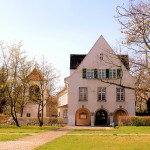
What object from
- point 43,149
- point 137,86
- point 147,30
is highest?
point 147,30

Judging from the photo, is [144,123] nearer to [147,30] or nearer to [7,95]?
[7,95]

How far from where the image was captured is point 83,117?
51.9 metres

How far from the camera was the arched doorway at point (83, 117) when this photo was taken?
51.0m

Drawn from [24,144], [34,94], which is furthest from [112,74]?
[24,144]

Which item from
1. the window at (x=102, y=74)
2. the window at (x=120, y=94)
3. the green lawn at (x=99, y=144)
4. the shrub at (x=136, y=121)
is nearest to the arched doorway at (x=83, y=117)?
the window at (x=120, y=94)

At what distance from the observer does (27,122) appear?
1967 inches

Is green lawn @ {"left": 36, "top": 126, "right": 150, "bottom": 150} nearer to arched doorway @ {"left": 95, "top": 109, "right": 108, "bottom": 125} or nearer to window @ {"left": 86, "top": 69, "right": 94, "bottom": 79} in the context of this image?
window @ {"left": 86, "top": 69, "right": 94, "bottom": 79}

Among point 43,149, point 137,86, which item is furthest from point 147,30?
point 43,149

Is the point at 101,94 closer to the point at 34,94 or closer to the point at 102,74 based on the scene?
the point at 102,74

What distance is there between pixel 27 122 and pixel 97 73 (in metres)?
13.1

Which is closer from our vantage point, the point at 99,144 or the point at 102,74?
the point at 99,144

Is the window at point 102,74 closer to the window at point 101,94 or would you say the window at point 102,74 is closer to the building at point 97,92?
the building at point 97,92

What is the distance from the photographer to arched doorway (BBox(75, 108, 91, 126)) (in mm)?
51000

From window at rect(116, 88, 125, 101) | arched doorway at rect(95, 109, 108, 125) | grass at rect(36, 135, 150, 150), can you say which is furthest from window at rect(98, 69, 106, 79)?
grass at rect(36, 135, 150, 150)
